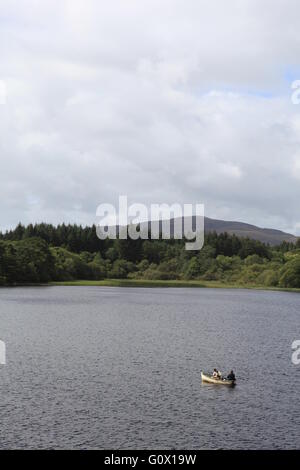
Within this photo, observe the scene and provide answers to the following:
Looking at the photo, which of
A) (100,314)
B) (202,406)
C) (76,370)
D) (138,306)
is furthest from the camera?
(138,306)

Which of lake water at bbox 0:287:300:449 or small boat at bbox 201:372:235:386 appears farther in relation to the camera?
small boat at bbox 201:372:235:386

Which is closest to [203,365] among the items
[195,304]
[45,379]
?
[45,379]

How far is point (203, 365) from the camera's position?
7131 cm

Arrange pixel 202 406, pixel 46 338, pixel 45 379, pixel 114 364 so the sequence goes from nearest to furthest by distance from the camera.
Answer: pixel 202 406, pixel 45 379, pixel 114 364, pixel 46 338

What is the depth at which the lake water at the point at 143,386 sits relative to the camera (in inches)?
1756

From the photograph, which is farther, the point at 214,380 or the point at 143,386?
the point at 214,380

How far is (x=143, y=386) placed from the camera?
59.1 metres

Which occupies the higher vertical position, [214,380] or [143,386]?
[214,380]

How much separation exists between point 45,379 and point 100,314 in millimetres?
64405

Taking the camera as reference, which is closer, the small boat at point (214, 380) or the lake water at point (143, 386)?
the lake water at point (143, 386)

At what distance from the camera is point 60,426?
46219mm

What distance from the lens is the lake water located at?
44594 mm
